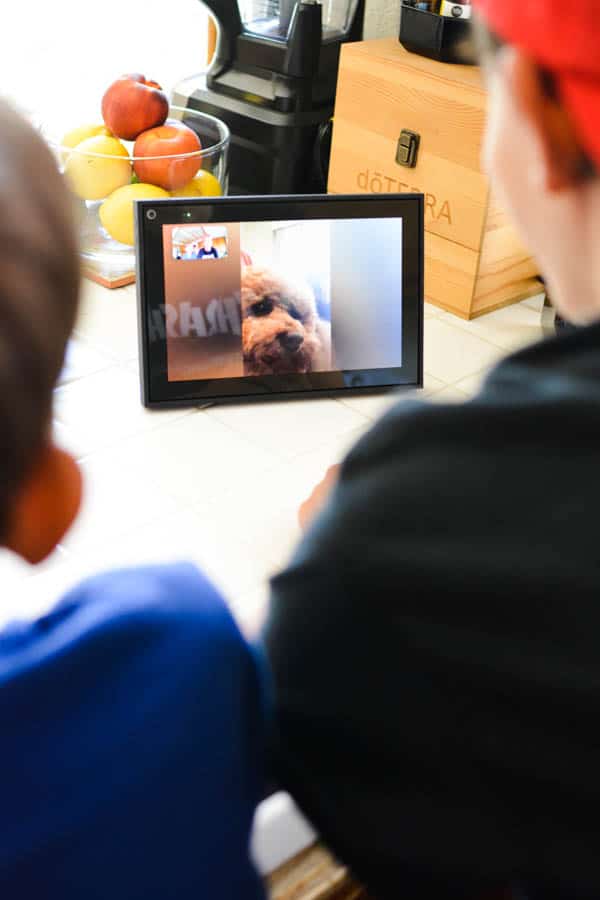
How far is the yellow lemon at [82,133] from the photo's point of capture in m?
1.19

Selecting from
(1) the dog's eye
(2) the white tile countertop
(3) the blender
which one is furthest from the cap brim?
(3) the blender

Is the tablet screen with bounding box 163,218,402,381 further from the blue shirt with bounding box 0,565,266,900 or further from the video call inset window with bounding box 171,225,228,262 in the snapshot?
the blue shirt with bounding box 0,565,266,900

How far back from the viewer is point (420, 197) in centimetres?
101

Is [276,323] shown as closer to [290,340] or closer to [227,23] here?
[290,340]

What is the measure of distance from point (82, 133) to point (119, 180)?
9 cm

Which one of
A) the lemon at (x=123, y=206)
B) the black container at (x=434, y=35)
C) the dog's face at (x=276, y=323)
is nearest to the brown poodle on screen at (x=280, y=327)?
the dog's face at (x=276, y=323)

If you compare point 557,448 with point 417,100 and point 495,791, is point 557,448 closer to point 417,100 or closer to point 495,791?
point 495,791

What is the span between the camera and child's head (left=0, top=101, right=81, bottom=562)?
32 cm

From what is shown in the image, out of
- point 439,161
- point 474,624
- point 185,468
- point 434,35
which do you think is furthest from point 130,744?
point 434,35

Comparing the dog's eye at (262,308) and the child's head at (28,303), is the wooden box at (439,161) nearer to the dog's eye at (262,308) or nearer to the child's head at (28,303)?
the dog's eye at (262,308)

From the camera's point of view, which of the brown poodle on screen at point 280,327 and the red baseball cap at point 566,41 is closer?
the red baseball cap at point 566,41

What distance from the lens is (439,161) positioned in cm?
126

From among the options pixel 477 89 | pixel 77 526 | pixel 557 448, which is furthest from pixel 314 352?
pixel 557 448

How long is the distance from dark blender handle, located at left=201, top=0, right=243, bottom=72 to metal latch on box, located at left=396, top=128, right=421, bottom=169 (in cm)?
33
